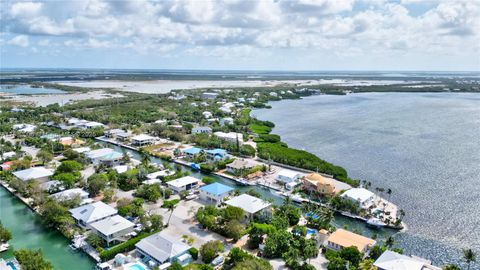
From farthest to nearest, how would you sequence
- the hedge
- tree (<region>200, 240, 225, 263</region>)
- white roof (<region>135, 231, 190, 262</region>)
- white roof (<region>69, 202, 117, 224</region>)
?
white roof (<region>69, 202, 117, 224</region>), the hedge, tree (<region>200, 240, 225, 263</region>), white roof (<region>135, 231, 190, 262</region>)

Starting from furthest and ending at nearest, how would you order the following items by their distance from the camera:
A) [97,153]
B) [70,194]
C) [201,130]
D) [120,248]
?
[201,130] < [97,153] < [70,194] < [120,248]

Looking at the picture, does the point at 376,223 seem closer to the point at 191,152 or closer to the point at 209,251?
the point at 209,251

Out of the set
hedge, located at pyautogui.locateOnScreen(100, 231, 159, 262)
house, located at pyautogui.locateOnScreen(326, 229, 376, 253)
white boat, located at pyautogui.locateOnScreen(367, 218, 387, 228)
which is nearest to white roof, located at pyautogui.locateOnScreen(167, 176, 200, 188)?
hedge, located at pyautogui.locateOnScreen(100, 231, 159, 262)

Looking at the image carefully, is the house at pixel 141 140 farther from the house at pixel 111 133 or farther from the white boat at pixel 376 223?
the white boat at pixel 376 223

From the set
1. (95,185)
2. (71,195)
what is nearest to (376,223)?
(95,185)

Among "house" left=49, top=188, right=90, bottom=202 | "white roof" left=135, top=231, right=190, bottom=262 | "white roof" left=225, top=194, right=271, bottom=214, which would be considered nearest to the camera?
"white roof" left=135, top=231, right=190, bottom=262

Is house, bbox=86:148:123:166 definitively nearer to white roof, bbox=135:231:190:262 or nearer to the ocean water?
A: white roof, bbox=135:231:190:262
